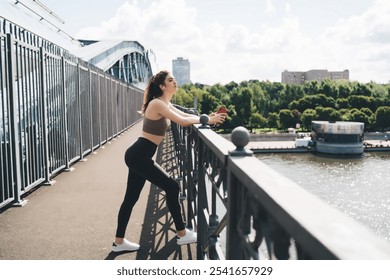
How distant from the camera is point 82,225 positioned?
14.3 feet

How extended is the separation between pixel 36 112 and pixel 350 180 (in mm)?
49607

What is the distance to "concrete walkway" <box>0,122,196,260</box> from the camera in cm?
358

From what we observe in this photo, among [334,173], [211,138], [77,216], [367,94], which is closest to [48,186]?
[77,216]

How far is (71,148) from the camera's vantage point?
8.48m

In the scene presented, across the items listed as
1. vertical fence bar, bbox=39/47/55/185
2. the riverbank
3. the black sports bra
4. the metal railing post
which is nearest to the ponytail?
the black sports bra

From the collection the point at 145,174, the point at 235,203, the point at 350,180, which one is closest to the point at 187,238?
the point at 145,174

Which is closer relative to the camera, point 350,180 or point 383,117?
point 350,180

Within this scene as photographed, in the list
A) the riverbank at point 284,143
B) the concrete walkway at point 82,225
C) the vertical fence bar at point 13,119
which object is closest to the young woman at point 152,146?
the concrete walkway at point 82,225

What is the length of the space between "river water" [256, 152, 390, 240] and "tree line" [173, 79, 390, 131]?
17.8 metres

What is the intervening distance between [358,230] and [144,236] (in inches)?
130

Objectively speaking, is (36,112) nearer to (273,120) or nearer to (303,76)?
(273,120)

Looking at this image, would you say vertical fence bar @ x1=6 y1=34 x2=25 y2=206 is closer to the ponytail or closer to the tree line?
the ponytail
